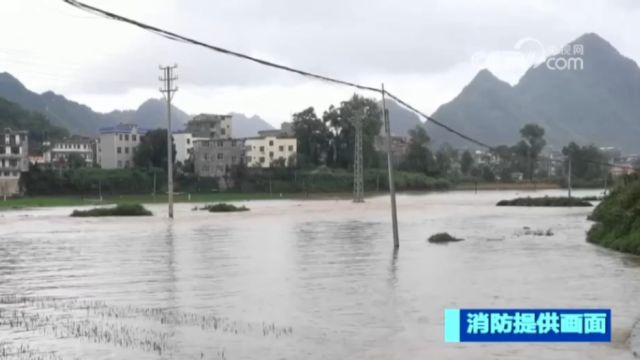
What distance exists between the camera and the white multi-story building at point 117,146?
4254 inches

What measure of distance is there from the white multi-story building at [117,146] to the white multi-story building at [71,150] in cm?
504

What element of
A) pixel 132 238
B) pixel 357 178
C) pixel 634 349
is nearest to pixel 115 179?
pixel 357 178

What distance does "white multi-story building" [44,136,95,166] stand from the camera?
11373cm

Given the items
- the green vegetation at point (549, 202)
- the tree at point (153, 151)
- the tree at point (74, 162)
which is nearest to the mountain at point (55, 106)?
the tree at point (74, 162)

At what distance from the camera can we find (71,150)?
392 ft

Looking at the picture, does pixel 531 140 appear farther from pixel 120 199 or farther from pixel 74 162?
pixel 120 199

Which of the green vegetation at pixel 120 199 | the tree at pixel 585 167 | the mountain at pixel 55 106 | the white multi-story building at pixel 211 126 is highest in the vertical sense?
the mountain at pixel 55 106

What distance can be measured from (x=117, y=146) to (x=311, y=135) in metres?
28.4

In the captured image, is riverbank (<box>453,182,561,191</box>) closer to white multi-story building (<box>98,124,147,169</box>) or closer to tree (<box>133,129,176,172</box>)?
tree (<box>133,129,176,172</box>)

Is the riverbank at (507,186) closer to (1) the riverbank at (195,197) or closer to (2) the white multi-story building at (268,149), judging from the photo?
(1) the riverbank at (195,197)

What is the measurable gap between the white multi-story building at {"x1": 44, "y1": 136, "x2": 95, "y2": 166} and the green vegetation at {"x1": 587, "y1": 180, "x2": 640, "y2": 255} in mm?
96841

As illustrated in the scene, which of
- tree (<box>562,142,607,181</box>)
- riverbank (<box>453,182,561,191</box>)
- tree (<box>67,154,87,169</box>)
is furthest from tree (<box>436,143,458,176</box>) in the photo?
tree (<box>67,154,87,169</box>)

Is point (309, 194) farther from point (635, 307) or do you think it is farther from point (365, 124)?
point (635, 307)

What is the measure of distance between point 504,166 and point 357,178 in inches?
3045
